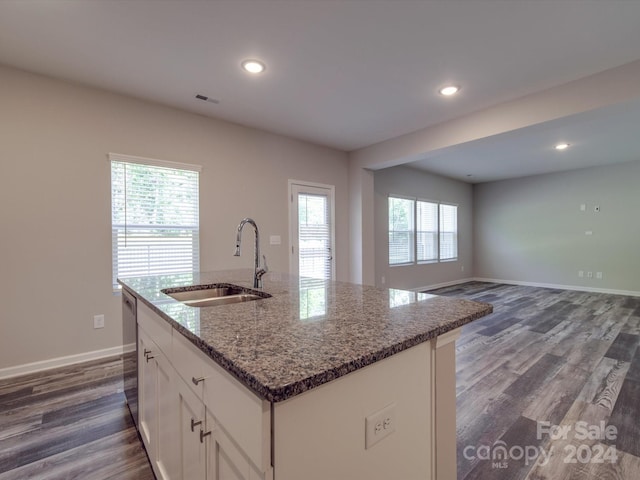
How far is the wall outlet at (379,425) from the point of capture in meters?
0.80

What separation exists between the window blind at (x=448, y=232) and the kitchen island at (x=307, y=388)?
643cm

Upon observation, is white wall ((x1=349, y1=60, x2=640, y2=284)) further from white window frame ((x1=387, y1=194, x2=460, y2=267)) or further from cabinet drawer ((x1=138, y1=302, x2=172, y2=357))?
cabinet drawer ((x1=138, y1=302, x2=172, y2=357))

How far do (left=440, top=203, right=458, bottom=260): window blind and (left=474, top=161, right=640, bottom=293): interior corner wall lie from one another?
106 cm

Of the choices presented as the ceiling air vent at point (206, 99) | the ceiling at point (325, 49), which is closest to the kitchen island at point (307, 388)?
the ceiling at point (325, 49)

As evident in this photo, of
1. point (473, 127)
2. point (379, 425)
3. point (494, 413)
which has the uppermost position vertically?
point (473, 127)

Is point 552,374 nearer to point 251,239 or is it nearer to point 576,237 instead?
point 251,239

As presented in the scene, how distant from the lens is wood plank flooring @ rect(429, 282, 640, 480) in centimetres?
162

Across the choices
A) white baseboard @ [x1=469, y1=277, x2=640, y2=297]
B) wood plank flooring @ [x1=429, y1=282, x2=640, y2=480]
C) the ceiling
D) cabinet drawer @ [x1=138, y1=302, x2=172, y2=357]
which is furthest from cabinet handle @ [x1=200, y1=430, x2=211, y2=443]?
white baseboard @ [x1=469, y1=277, x2=640, y2=297]

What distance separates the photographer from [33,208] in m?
2.68

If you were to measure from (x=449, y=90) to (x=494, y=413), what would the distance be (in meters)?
2.91

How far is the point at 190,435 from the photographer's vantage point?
3.32 feet

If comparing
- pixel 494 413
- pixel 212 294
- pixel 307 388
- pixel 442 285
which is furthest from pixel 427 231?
pixel 307 388

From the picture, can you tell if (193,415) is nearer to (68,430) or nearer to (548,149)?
(68,430)

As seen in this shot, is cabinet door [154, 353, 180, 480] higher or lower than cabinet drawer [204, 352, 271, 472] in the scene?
lower
